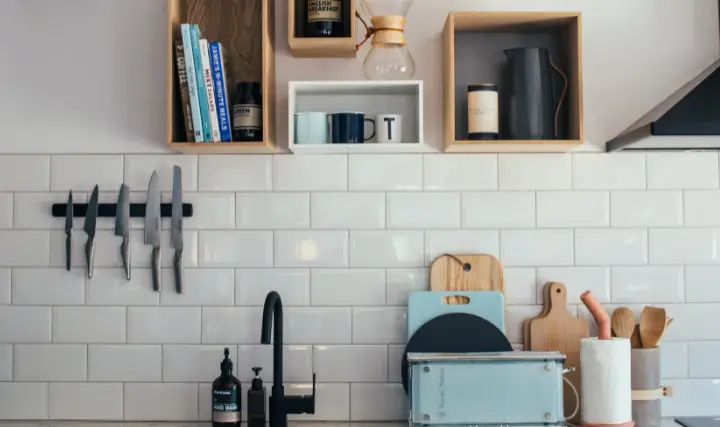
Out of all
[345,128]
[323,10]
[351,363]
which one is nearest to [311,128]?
[345,128]

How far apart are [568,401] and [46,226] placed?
4.91ft

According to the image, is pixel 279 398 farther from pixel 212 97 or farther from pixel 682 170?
pixel 682 170

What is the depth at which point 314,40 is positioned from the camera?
7.03ft

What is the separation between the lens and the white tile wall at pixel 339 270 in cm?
231

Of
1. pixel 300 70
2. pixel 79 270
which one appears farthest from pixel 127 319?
pixel 300 70

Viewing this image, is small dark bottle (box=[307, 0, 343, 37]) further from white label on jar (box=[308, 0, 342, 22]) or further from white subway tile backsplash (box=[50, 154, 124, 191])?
white subway tile backsplash (box=[50, 154, 124, 191])

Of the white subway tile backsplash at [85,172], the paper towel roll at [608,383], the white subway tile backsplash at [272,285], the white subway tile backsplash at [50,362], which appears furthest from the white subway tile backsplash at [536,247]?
the white subway tile backsplash at [50,362]

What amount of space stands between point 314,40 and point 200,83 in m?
0.31

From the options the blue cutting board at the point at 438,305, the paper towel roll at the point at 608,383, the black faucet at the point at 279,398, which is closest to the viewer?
the paper towel roll at the point at 608,383

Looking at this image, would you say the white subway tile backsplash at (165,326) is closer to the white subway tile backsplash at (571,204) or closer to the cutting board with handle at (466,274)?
the cutting board with handle at (466,274)

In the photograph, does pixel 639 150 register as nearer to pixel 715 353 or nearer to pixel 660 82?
pixel 660 82

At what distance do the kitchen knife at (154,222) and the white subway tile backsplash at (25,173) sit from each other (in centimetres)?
31

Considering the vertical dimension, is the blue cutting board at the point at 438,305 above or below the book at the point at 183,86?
below

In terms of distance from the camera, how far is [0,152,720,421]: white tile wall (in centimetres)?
231
